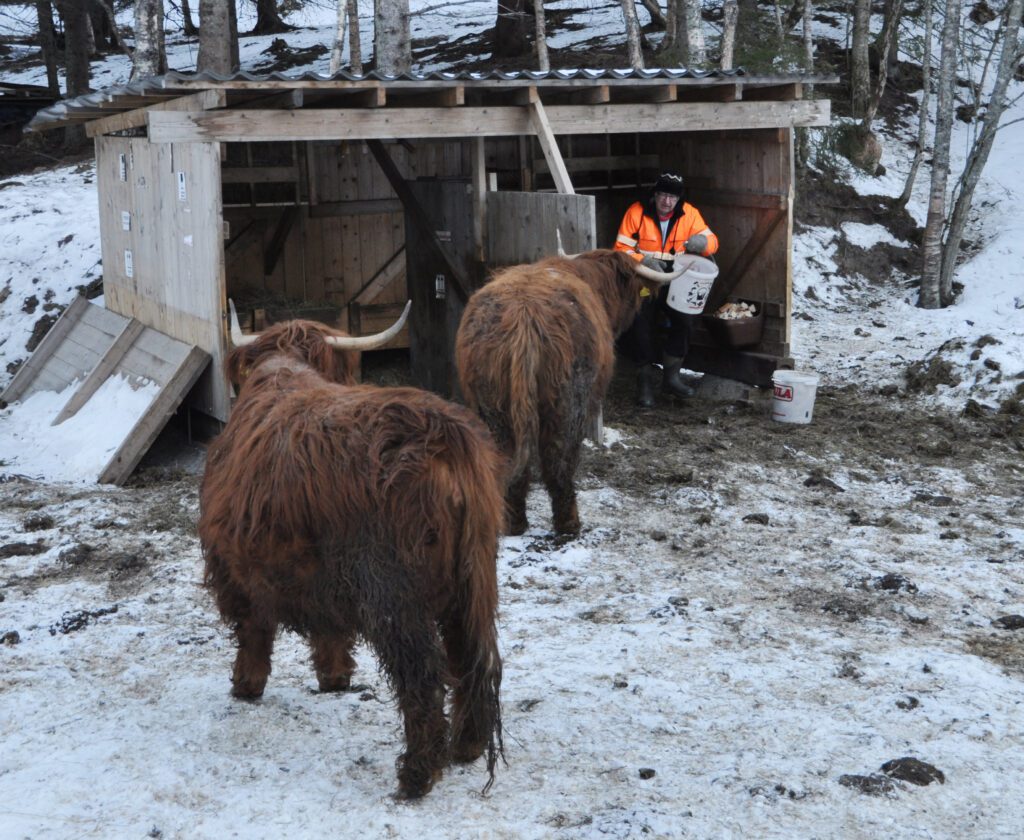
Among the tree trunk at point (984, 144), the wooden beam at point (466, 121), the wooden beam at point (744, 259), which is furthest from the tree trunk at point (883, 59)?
the wooden beam at point (466, 121)

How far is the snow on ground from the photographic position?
361 cm

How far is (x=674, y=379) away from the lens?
31.7ft

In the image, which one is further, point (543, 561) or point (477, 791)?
point (543, 561)

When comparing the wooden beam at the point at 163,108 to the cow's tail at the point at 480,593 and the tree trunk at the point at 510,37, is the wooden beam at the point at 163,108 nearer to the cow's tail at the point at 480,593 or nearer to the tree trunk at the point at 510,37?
the cow's tail at the point at 480,593

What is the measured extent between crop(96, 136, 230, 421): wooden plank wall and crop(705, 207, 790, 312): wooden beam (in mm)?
4571

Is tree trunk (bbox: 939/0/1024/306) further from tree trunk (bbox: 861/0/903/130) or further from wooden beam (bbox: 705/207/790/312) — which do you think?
wooden beam (bbox: 705/207/790/312)

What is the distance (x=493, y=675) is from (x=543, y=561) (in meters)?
2.40

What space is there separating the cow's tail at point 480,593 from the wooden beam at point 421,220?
5.43 m

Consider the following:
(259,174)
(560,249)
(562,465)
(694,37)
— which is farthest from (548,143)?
(694,37)

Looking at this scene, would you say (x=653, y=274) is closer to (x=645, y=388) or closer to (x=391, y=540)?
(x=645, y=388)

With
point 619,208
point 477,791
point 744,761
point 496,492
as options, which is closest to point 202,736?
point 477,791

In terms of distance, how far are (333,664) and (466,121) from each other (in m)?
4.73

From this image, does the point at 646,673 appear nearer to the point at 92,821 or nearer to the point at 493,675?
the point at 493,675

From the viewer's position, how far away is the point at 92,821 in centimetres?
352
